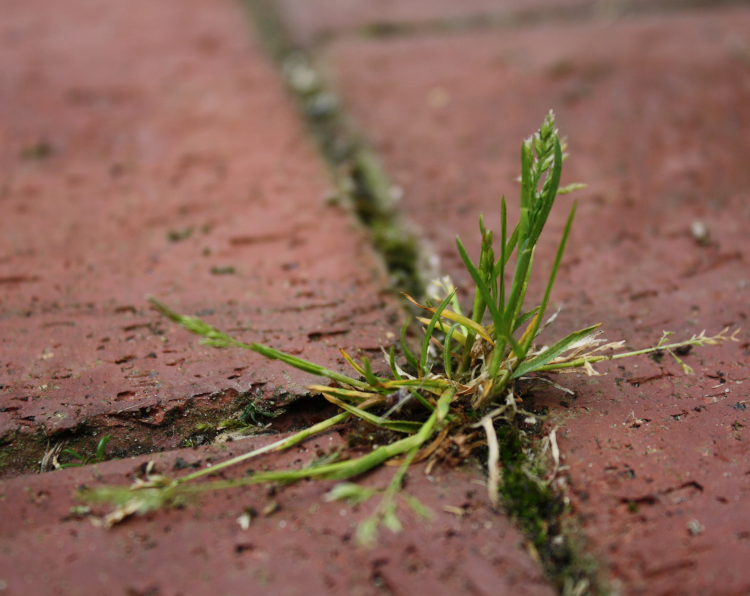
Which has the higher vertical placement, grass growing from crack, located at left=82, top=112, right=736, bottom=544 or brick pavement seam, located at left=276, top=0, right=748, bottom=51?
brick pavement seam, located at left=276, top=0, right=748, bottom=51

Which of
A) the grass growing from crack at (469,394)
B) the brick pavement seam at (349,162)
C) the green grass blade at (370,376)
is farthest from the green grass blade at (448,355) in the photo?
the brick pavement seam at (349,162)

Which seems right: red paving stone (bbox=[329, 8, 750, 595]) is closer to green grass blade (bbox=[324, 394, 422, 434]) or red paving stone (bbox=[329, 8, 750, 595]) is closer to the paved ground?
the paved ground

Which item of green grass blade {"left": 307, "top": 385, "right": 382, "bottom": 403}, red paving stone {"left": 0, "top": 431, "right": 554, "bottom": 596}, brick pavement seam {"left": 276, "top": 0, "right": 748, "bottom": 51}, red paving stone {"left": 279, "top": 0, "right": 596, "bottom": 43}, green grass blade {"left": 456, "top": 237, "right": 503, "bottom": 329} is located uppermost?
red paving stone {"left": 279, "top": 0, "right": 596, "bottom": 43}

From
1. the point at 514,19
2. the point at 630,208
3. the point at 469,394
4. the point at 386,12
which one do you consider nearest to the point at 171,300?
the point at 469,394

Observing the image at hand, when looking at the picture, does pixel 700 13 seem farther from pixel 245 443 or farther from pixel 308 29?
pixel 245 443

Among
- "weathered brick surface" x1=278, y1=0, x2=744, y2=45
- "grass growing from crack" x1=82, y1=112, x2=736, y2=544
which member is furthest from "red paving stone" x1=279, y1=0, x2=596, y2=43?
"grass growing from crack" x1=82, y1=112, x2=736, y2=544

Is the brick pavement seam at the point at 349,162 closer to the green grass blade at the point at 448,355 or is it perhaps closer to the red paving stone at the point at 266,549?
the green grass blade at the point at 448,355

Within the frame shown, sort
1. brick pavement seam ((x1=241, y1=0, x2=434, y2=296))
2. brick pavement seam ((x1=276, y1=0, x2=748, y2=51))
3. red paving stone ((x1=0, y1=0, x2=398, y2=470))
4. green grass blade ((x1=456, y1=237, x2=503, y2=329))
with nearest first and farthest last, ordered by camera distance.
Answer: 1. green grass blade ((x1=456, y1=237, x2=503, y2=329))
2. red paving stone ((x1=0, y1=0, x2=398, y2=470))
3. brick pavement seam ((x1=241, y1=0, x2=434, y2=296))
4. brick pavement seam ((x1=276, y1=0, x2=748, y2=51))

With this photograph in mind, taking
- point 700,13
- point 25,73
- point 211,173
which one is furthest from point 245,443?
point 700,13
